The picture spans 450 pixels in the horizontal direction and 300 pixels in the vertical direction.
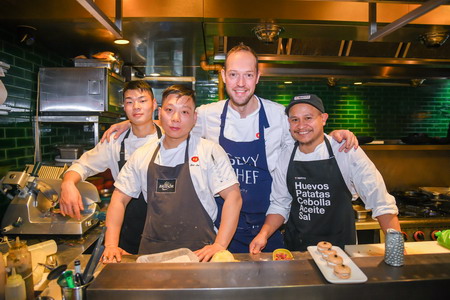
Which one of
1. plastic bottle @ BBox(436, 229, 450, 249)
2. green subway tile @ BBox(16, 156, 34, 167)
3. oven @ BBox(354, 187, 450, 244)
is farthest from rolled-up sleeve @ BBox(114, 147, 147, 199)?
oven @ BBox(354, 187, 450, 244)

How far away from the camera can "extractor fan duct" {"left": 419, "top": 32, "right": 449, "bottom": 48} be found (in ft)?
8.82

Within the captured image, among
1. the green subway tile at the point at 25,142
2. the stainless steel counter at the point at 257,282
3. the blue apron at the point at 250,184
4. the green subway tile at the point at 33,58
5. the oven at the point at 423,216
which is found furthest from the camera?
the oven at the point at 423,216

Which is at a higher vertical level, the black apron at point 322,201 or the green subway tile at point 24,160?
the green subway tile at point 24,160

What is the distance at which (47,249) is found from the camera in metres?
1.72

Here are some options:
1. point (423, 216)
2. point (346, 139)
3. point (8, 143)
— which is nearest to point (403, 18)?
point (346, 139)

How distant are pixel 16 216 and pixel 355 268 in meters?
2.29

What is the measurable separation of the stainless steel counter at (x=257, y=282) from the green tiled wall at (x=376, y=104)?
173 inches

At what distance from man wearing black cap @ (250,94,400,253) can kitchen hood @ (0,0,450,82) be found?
0.64 m

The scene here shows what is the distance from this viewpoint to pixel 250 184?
2.12 metres

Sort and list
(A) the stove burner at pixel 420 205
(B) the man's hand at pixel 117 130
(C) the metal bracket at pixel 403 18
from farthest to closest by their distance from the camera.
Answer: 1. (A) the stove burner at pixel 420 205
2. (B) the man's hand at pixel 117 130
3. (C) the metal bracket at pixel 403 18

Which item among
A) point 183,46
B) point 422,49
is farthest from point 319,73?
point 183,46

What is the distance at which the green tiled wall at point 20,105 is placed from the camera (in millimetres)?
2568

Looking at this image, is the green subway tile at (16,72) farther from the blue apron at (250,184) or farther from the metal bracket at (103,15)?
the blue apron at (250,184)

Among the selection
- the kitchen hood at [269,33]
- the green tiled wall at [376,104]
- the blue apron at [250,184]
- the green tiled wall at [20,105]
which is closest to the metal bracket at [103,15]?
the kitchen hood at [269,33]
